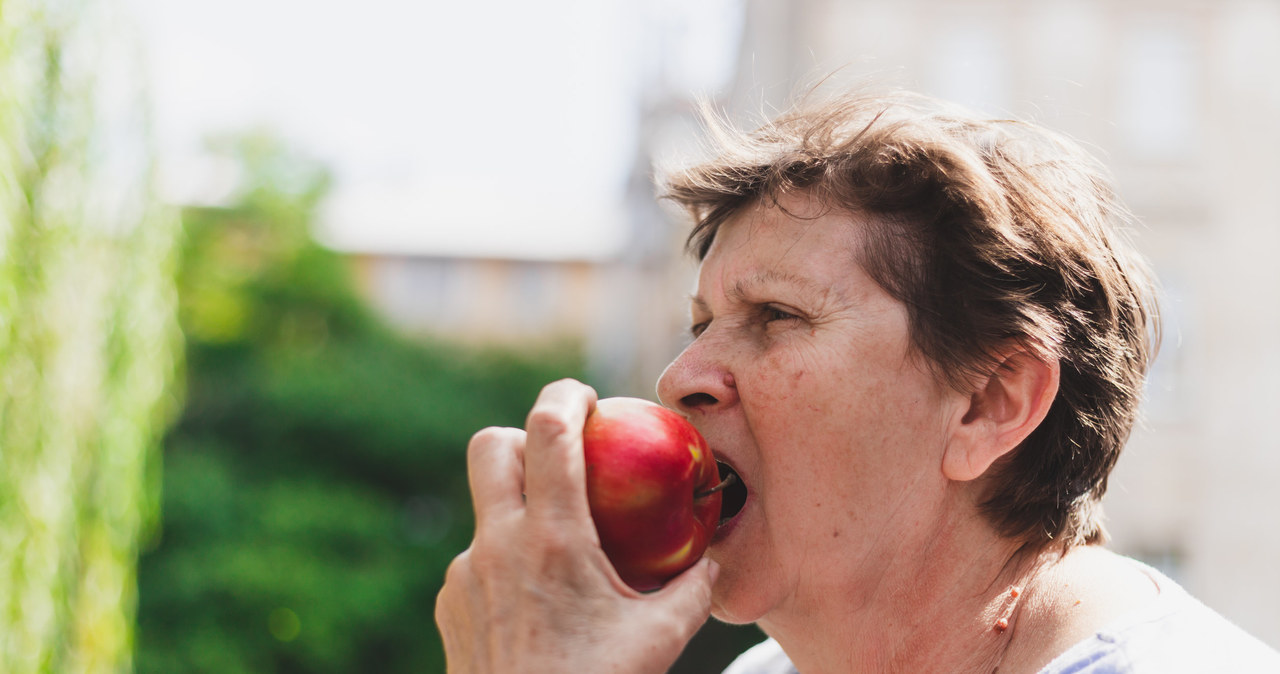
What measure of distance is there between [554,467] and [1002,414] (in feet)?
2.45

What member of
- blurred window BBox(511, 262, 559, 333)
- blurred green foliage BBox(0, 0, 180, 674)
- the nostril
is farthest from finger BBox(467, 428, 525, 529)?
blurred window BBox(511, 262, 559, 333)

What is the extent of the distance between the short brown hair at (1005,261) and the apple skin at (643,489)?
1.40 feet

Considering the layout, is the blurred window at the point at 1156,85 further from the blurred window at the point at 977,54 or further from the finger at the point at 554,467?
the finger at the point at 554,467

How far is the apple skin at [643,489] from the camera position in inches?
53.6

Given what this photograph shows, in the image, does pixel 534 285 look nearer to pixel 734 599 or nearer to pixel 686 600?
pixel 734 599

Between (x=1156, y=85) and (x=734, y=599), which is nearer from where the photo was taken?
(x=734, y=599)

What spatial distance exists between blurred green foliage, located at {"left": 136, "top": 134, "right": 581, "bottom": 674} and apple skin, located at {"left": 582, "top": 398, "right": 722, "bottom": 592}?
1418cm

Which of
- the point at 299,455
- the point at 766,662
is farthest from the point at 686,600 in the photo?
the point at 299,455

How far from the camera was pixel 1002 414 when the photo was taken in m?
1.54

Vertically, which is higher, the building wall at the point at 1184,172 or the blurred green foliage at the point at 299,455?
the building wall at the point at 1184,172

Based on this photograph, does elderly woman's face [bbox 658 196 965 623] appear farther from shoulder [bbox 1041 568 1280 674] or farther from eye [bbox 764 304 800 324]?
shoulder [bbox 1041 568 1280 674]

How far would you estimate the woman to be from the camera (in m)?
1.49

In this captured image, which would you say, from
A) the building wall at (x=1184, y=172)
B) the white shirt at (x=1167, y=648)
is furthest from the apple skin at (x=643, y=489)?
the building wall at (x=1184, y=172)

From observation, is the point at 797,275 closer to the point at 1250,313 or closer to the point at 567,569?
the point at 567,569
